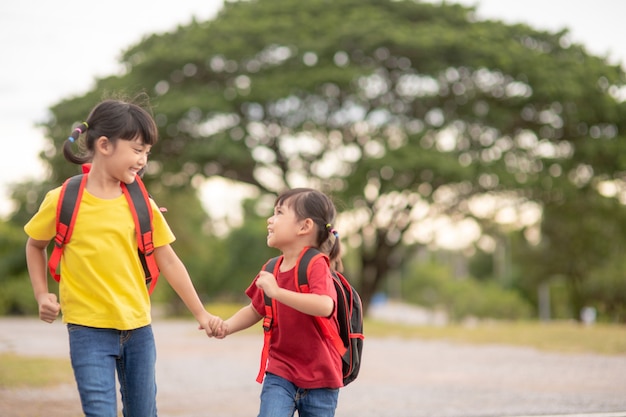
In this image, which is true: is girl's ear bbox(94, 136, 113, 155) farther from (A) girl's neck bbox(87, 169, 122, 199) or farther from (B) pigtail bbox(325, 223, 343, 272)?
(B) pigtail bbox(325, 223, 343, 272)

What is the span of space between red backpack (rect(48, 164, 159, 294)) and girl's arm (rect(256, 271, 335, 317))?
1.61ft

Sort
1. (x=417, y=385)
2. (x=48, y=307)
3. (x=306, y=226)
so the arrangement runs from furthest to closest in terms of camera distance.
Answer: (x=417, y=385) < (x=306, y=226) < (x=48, y=307)

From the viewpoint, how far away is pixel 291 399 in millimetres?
3555

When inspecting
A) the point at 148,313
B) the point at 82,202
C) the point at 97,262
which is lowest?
the point at 148,313

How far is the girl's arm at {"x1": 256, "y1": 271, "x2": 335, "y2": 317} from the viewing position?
11.1 ft

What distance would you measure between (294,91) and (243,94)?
1.09 m

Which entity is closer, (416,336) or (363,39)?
(416,336)

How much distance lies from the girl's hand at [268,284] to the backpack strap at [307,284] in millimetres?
114

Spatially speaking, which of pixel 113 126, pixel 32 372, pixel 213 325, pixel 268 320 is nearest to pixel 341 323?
pixel 268 320

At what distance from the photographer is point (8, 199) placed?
→ 128ft

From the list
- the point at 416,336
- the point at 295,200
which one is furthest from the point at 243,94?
the point at 295,200

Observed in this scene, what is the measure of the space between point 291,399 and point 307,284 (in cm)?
49

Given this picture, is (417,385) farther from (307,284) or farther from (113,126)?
(113,126)

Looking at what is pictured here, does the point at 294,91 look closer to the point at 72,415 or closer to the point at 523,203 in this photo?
the point at 523,203
